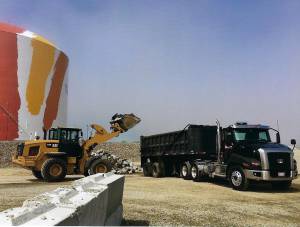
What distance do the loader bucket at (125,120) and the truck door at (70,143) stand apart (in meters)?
2.66

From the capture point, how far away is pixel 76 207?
464 cm

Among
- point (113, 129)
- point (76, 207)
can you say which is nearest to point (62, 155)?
point (113, 129)

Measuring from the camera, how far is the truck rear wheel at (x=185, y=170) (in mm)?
20106

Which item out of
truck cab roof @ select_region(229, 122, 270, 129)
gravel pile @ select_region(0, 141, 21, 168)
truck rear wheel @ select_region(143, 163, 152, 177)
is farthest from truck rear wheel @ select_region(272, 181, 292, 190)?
gravel pile @ select_region(0, 141, 21, 168)

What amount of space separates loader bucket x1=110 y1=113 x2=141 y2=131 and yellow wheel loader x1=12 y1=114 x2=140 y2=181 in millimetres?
715

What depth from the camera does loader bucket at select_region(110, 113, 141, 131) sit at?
23516 mm

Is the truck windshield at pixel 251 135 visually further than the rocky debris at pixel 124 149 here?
No

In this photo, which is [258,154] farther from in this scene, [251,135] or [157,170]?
[157,170]

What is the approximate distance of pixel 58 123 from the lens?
56.4m

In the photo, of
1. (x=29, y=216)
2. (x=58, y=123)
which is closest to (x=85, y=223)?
(x=29, y=216)

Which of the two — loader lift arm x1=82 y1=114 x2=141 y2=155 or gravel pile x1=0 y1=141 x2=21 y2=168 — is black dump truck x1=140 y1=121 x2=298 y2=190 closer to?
loader lift arm x1=82 y1=114 x2=141 y2=155

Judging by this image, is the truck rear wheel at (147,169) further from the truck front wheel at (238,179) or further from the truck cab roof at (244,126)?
the truck front wheel at (238,179)

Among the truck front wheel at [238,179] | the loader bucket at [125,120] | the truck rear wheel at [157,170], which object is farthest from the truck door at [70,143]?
the truck front wheel at [238,179]

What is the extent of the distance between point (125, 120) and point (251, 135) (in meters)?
8.75
